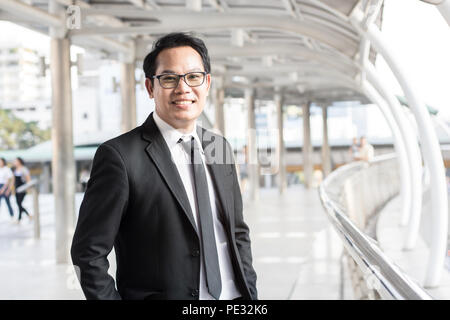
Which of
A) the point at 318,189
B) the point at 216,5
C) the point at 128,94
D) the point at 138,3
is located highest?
the point at 216,5

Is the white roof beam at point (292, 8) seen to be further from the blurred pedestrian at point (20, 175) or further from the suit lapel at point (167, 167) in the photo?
the suit lapel at point (167, 167)

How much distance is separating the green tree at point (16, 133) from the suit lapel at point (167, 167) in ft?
47.7

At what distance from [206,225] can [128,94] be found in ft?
25.1

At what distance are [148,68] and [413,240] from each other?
8.86 metres

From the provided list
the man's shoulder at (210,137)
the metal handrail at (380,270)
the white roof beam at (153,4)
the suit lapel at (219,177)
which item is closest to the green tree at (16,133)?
the white roof beam at (153,4)

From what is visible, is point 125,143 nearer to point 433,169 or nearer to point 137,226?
point 137,226

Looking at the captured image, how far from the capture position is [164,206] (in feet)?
5.21

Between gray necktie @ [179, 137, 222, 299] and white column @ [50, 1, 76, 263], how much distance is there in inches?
260

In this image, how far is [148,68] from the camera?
172 cm

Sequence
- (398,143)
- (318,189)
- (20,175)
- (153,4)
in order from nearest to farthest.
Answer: (318,189) < (153,4) < (398,143) < (20,175)

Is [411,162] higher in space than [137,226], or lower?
lower

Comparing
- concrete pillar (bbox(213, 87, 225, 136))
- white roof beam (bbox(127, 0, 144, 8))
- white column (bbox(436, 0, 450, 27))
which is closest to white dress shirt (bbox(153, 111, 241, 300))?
white column (bbox(436, 0, 450, 27))

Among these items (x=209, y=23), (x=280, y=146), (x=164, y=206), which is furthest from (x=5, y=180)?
(x=280, y=146)

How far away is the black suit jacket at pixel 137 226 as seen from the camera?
154 cm
